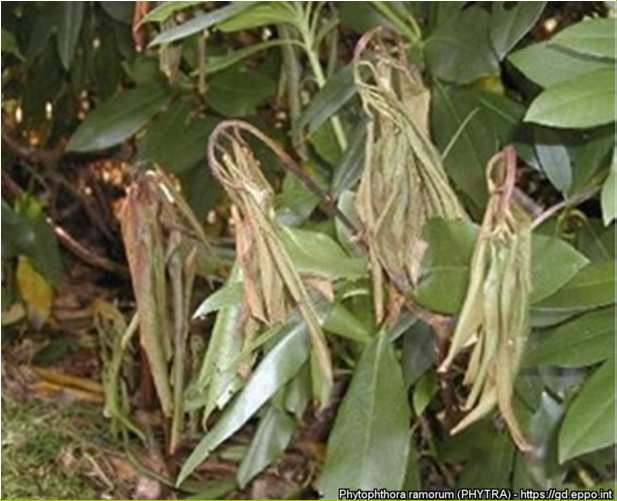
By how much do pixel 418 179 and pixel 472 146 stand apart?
0.34m

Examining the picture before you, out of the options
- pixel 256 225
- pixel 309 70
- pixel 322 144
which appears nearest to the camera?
pixel 256 225

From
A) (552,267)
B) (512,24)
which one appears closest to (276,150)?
(552,267)

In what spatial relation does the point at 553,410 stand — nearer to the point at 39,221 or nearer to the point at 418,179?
the point at 418,179

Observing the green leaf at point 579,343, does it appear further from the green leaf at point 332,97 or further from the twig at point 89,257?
the twig at point 89,257

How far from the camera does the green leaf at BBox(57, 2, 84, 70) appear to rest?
1288 mm

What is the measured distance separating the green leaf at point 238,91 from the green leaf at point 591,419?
516 millimetres

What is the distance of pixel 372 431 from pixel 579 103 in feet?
0.85

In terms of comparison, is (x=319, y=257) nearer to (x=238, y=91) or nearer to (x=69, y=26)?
(x=238, y=91)

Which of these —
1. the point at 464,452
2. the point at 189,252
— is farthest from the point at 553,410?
the point at 189,252

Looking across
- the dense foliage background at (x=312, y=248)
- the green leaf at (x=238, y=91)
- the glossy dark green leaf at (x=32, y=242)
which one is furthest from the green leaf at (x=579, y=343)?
the glossy dark green leaf at (x=32, y=242)

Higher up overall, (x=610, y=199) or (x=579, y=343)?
(x=610, y=199)

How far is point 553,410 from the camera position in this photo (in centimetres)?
95

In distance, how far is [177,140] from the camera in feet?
4.01

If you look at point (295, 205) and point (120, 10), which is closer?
point (295, 205)
